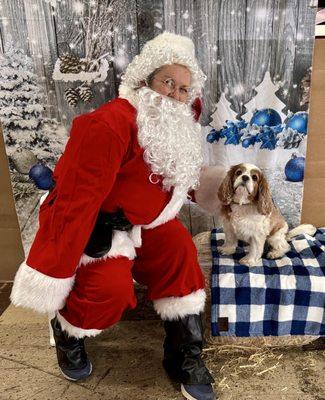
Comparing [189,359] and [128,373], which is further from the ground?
[189,359]

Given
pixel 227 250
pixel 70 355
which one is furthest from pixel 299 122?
pixel 70 355

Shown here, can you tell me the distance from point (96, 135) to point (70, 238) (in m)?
0.32

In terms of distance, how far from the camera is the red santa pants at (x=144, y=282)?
1316 mm

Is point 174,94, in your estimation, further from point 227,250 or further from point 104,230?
point 227,250

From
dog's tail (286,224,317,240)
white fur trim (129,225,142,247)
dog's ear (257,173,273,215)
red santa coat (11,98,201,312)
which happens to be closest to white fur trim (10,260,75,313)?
red santa coat (11,98,201,312)

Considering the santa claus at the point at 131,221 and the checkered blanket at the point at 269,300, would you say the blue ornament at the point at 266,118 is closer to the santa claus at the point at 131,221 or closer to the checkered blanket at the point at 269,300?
the santa claus at the point at 131,221

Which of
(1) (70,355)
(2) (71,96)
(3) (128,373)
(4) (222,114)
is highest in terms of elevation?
(2) (71,96)

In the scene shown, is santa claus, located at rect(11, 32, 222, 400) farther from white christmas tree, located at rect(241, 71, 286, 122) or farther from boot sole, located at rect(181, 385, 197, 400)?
white christmas tree, located at rect(241, 71, 286, 122)

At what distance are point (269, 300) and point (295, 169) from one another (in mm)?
588

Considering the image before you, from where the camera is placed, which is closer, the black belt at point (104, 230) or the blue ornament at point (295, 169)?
the black belt at point (104, 230)

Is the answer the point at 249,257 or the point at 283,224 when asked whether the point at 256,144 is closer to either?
the point at 283,224

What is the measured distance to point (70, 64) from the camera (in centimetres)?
164

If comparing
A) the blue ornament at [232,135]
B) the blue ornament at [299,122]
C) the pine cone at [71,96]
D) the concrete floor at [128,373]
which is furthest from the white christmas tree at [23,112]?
the blue ornament at [299,122]

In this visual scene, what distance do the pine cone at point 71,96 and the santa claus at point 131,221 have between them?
35 centimetres
